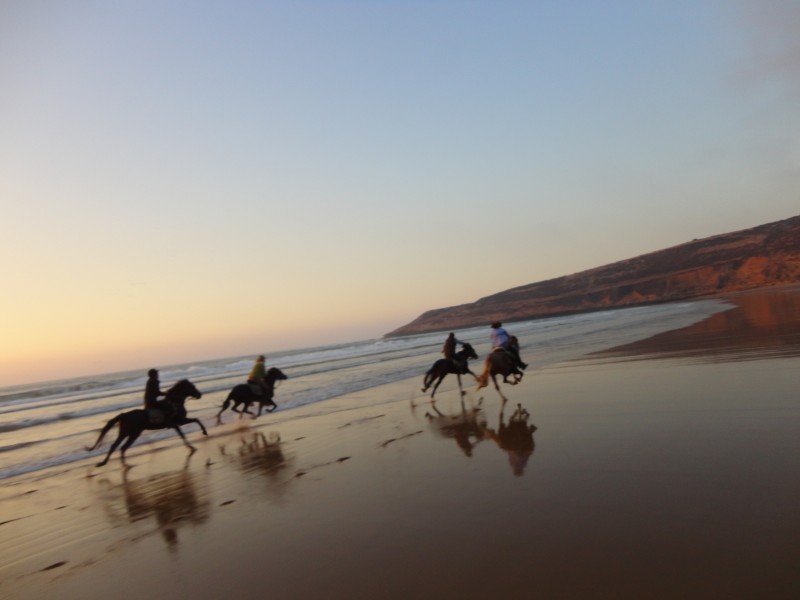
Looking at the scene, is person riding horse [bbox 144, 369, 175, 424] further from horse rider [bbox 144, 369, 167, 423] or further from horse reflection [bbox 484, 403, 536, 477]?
horse reflection [bbox 484, 403, 536, 477]

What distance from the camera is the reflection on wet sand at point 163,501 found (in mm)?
6012

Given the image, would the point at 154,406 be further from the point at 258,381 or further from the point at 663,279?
the point at 663,279

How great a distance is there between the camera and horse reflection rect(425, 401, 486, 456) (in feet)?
26.5

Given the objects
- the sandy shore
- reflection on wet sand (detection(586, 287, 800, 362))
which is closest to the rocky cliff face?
reflection on wet sand (detection(586, 287, 800, 362))

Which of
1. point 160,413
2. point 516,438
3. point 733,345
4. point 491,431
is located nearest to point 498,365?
point 491,431

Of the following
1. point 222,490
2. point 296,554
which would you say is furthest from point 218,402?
point 296,554

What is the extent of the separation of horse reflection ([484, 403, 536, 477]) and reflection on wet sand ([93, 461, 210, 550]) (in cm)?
364

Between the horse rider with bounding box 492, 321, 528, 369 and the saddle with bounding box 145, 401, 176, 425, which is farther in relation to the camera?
the horse rider with bounding box 492, 321, 528, 369

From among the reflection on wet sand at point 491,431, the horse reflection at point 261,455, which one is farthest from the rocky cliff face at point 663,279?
the horse reflection at point 261,455

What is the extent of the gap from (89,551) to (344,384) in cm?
1574

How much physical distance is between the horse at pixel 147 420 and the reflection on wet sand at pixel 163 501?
5.62 ft

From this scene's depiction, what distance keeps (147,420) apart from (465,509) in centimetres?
803

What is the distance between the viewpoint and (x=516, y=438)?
7781 millimetres

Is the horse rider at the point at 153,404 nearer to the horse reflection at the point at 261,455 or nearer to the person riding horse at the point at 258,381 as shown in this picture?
the horse reflection at the point at 261,455
